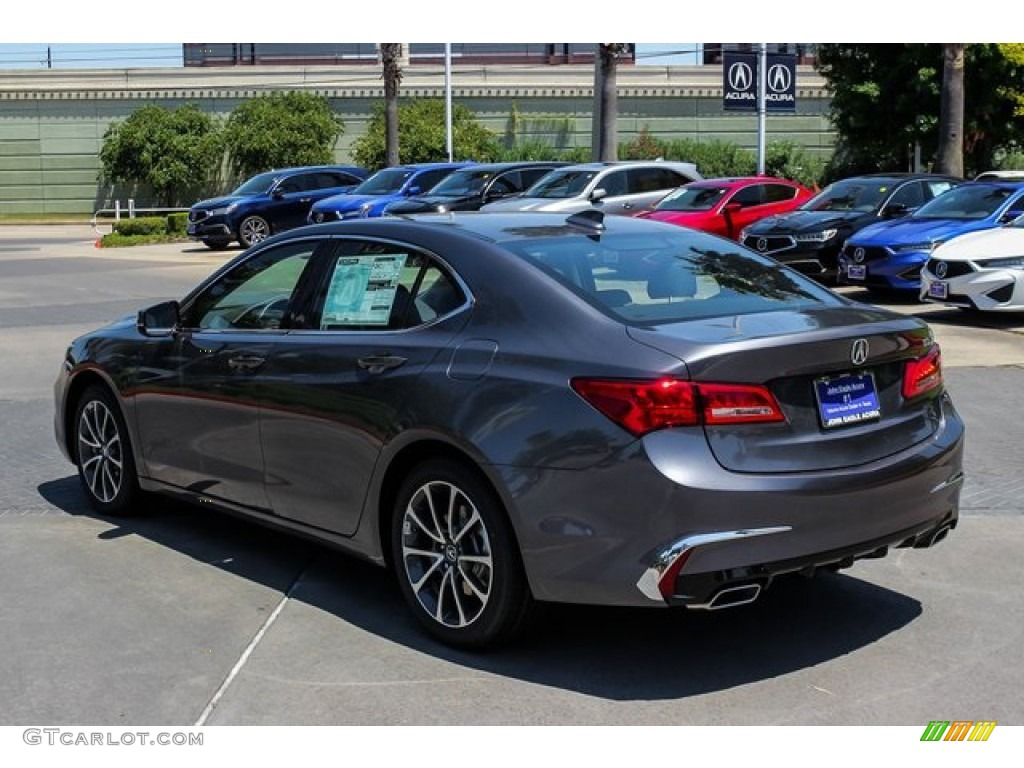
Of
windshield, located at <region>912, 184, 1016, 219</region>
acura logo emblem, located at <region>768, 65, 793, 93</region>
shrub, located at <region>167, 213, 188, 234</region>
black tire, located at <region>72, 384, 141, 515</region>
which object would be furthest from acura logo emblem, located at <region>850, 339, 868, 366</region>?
shrub, located at <region>167, 213, 188, 234</region>

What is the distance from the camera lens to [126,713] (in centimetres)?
439

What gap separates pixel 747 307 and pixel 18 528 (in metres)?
3.96

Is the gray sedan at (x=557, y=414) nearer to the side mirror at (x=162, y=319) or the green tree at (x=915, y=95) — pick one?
the side mirror at (x=162, y=319)

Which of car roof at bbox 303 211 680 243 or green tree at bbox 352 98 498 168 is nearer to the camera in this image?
car roof at bbox 303 211 680 243

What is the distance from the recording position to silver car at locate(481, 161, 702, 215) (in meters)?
21.2

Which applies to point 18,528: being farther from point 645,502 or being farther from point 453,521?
point 645,502

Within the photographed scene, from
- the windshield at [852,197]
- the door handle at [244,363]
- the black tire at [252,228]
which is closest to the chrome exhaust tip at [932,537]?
the door handle at [244,363]

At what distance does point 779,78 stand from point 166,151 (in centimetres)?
2439

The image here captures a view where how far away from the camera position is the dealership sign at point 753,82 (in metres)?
27.2

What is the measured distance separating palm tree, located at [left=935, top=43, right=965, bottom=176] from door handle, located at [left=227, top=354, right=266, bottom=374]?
18.9 meters

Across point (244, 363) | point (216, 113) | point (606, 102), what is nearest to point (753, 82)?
point (606, 102)

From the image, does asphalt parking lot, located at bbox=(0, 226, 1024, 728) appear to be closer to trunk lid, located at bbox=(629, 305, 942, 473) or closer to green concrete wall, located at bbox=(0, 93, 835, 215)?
trunk lid, located at bbox=(629, 305, 942, 473)

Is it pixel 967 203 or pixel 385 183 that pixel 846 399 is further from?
pixel 385 183

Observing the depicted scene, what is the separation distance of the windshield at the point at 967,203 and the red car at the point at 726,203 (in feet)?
11.6
